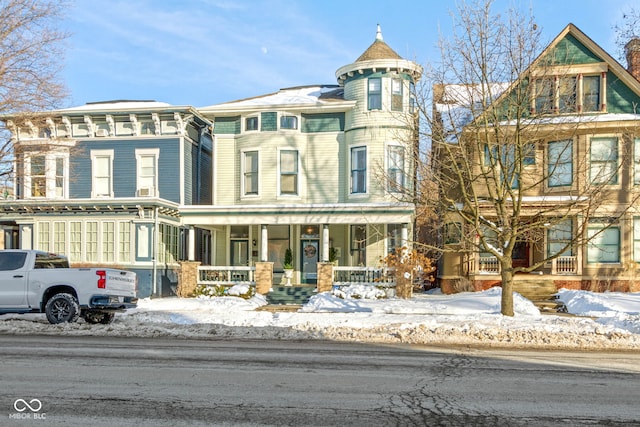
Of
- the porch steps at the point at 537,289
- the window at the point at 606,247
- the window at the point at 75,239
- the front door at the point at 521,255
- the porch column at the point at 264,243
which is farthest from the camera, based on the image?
the front door at the point at 521,255

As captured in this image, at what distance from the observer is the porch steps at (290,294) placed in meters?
22.8

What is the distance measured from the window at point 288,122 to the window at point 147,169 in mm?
5508

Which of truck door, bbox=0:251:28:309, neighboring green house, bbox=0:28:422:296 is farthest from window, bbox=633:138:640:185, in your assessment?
truck door, bbox=0:251:28:309

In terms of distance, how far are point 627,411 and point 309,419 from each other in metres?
3.68

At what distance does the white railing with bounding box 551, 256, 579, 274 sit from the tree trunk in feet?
30.2

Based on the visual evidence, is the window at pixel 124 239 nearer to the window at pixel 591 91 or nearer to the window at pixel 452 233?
the window at pixel 452 233

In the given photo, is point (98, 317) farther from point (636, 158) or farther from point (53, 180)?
point (636, 158)

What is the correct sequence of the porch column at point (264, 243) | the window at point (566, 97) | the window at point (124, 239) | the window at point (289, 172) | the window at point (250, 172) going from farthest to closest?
the window at point (250, 172) → the window at point (289, 172) → the window at point (124, 239) → the porch column at point (264, 243) → the window at point (566, 97)

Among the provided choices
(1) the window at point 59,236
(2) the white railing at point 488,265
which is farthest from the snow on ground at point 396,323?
(1) the window at point 59,236

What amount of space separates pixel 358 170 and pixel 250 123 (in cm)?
528

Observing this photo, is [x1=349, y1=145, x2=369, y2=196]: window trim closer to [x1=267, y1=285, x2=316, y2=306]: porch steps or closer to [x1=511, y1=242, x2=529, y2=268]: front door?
[x1=267, y1=285, x2=316, y2=306]: porch steps

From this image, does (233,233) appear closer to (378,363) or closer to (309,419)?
(378,363)

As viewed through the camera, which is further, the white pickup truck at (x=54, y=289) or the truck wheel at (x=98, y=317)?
the truck wheel at (x=98, y=317)

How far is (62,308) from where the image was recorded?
14.9 m
